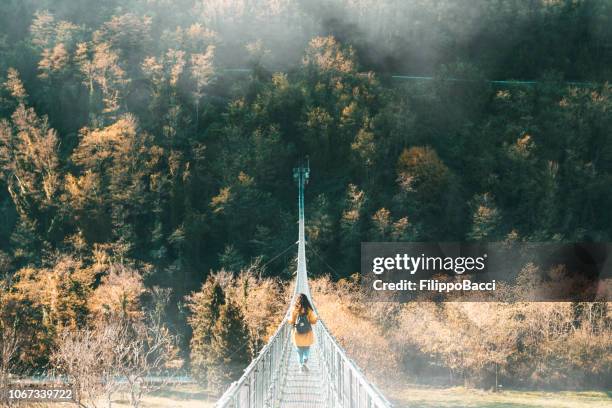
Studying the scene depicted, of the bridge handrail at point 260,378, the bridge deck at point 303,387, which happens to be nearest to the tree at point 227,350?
the bridge deck at point 303,387

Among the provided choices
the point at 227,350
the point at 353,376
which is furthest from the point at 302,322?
the point at 227,350

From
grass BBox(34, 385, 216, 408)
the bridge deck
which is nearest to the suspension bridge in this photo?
the bridge deck

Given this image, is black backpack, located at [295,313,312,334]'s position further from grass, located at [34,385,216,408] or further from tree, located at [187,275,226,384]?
tree, located at [187,275,226,384]

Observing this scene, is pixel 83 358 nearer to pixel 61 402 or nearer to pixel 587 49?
pixel 61 402

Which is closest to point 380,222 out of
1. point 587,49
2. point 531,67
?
point 531,67

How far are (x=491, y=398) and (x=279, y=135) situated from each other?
28.0m

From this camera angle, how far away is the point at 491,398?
103 feet

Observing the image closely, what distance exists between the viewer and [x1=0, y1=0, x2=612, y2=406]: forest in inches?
1949

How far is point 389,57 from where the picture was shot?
61844 mm

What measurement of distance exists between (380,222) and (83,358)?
27222 millimetres

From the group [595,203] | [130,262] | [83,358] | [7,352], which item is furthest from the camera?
[595,203]

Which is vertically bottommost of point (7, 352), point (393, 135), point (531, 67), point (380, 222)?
point (7, 352)

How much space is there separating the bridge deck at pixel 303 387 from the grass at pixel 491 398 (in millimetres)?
16884

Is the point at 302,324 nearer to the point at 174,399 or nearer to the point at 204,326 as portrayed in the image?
the point at 174,399
